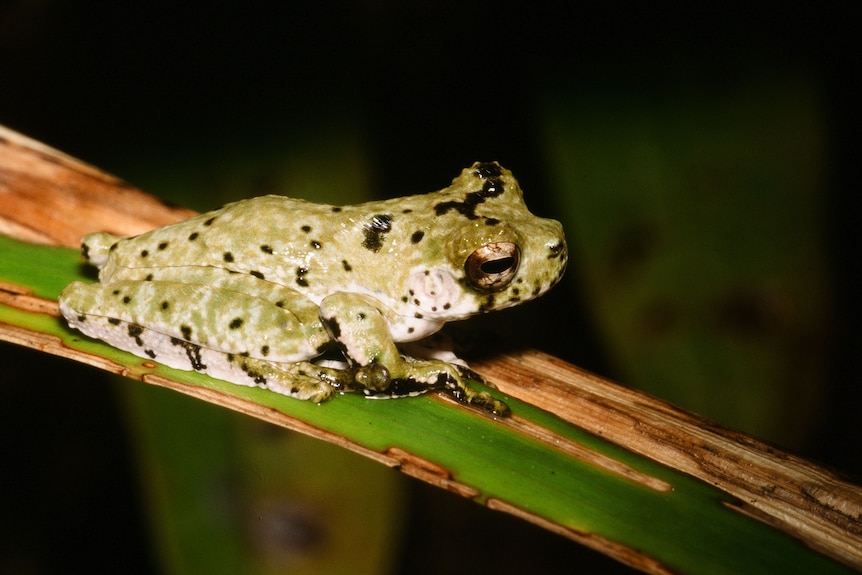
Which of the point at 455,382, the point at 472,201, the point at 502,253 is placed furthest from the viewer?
the point at 472,201

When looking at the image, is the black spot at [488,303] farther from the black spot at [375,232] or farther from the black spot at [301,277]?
the black spot at [301,277]

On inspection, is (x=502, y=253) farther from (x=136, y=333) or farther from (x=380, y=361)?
(x=136, y=333)

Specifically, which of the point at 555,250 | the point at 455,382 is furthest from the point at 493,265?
the point at 455,382

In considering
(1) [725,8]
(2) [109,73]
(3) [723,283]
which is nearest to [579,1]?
(1) [725,8]

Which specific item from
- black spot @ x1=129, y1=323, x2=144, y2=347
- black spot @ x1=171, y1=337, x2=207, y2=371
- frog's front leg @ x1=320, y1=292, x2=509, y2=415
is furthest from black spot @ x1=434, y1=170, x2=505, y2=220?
black spot @ x1=129, y1=323, x2=144, y2=347

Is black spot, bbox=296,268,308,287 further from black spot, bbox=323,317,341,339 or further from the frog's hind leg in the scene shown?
the frog's hind leg

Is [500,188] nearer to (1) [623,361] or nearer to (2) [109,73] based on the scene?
(1) [623,361]

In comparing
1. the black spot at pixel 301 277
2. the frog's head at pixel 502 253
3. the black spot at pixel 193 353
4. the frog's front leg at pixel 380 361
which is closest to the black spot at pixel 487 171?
the frog's head at pixel 502 253
